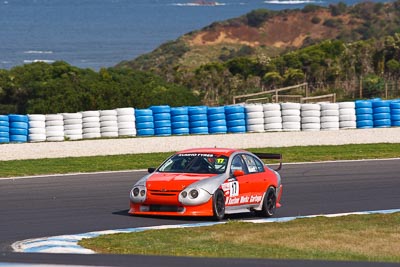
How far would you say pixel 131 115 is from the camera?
36875 millimetres

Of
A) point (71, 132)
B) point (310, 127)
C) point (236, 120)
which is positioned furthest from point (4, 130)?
point (310, 127)

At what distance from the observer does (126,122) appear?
37.0 metres

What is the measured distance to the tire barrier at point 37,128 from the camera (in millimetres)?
35844

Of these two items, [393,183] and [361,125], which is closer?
[393,183]

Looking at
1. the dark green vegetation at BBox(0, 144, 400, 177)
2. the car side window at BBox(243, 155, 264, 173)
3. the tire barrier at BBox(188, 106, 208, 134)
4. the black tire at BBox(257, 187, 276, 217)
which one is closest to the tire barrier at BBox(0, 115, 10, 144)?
the dark green vegetation at BBox(0, 144, 400, 177)

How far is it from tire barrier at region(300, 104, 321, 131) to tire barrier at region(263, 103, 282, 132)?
850mm

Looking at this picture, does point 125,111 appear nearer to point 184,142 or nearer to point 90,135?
point 90,135

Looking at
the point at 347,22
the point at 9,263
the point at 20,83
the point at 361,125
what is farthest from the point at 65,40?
the point at 9,263

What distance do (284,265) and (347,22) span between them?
369 ft

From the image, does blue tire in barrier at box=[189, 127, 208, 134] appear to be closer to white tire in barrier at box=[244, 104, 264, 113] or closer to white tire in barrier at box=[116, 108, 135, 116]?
white tire in barrier at box=[244, 104, 264, 113]

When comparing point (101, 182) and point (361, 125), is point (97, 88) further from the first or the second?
point (101, 182)

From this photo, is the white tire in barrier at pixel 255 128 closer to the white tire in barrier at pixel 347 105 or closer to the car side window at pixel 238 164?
the white tire in barrier at pixel 347 105

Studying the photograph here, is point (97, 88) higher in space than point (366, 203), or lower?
higher

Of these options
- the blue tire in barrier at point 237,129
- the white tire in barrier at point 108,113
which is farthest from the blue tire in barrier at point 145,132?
the blue tire in barrier at point 237,129
